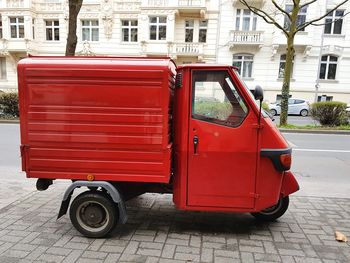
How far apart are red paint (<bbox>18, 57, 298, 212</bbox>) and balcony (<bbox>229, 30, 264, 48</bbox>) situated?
23173 mm

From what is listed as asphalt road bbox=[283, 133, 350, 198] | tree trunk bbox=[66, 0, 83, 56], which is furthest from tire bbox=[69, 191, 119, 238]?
tree trunk bbox=[66, 0, 83, 56]

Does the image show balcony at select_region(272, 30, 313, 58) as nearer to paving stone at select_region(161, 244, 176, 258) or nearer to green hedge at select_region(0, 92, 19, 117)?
green hedge at select_region(0, 92, 19, 117)

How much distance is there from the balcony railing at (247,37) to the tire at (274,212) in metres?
22.9

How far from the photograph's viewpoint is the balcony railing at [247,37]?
81.1 ft

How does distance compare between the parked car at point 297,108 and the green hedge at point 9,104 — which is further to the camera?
the parked car at point 297,108

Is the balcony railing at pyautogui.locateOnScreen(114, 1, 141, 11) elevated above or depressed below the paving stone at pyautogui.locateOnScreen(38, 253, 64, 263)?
above

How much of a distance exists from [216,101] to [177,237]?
1.75 meters

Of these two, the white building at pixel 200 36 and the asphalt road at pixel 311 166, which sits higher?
the white building at pixel 200 36

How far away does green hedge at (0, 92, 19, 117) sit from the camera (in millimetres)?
16062

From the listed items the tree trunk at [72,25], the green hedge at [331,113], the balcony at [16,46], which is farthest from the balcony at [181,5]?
the tree trunk at [72,25]

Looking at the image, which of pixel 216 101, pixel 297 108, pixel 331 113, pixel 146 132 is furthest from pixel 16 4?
pixel 216 101

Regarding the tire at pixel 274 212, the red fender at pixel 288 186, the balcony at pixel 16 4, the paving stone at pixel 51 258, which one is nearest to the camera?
the paving stone at pixel 51 258

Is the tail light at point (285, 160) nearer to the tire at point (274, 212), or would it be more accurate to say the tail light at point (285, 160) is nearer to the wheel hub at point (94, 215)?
the tire at point (274, 212)

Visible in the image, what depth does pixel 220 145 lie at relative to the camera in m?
3.38
